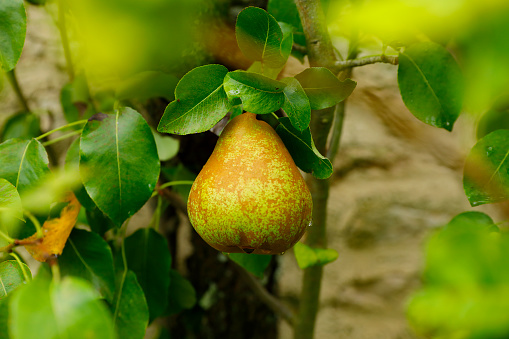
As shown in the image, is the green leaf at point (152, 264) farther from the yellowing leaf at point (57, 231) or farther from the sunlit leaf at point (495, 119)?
the sunlit leaf at point (495, 119)

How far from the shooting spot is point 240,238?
47 cm

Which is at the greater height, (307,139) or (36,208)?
(307,139)

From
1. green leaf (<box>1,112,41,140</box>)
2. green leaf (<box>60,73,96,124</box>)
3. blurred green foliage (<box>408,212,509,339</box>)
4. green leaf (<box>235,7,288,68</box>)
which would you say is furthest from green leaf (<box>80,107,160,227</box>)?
green leaf (<box>1,112,41,140</box>)

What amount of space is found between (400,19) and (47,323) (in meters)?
0.28

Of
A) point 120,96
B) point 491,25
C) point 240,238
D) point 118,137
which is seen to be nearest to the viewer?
point 491,25

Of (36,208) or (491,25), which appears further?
(36,208)

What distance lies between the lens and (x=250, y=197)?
0.47 m

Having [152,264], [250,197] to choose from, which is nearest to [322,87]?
[250,197]

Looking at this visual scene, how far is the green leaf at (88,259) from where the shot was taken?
0.70 meters

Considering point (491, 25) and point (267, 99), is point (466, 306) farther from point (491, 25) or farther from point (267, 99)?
point (267, 99)

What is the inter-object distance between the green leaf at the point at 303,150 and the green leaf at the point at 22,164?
34 cm

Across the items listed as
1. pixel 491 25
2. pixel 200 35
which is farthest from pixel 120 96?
pixel 491 25

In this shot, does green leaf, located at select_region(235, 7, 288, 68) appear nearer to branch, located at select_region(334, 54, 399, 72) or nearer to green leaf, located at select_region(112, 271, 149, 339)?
branch, located at select_region(334, 54, 399, 72)

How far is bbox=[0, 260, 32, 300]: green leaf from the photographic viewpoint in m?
0.52
